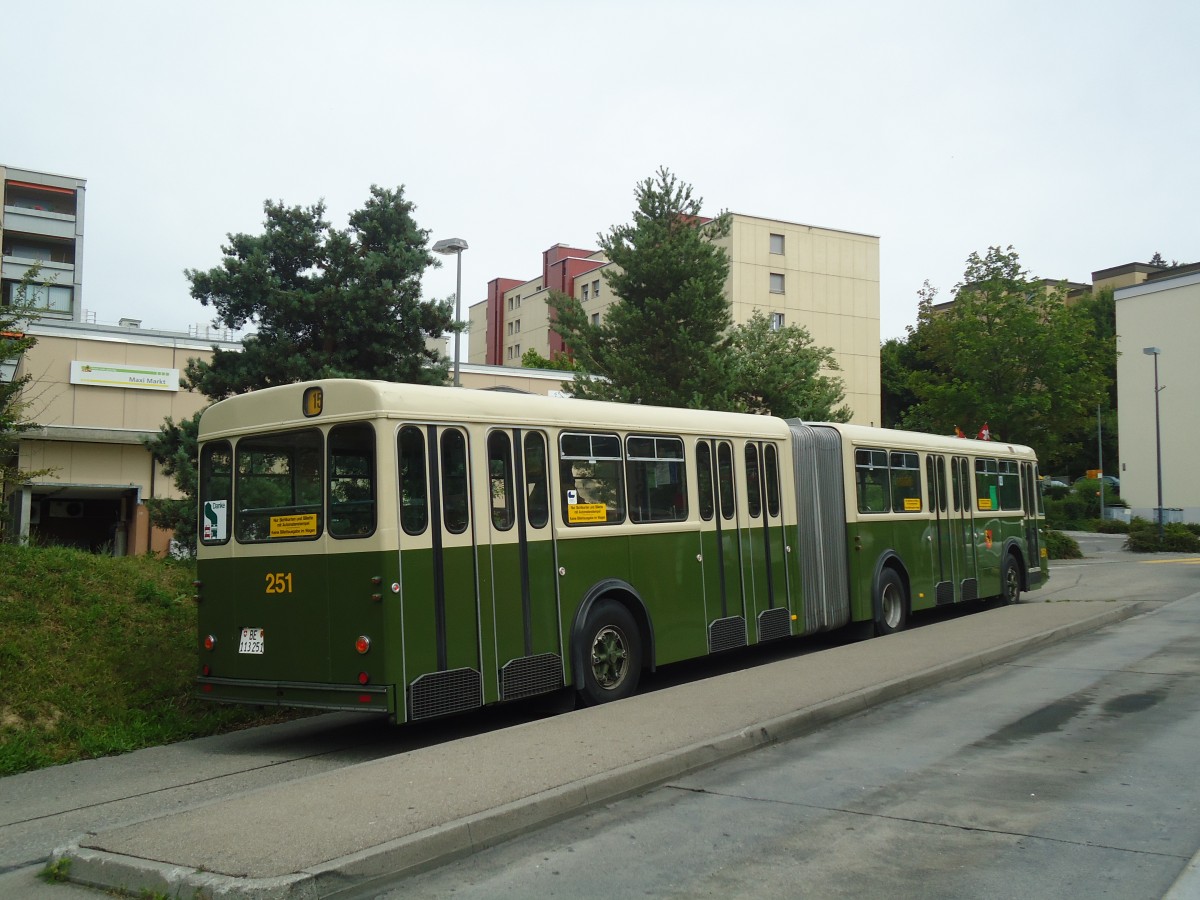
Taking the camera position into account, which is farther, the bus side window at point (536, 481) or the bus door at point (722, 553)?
the bus door at point (722, 553)

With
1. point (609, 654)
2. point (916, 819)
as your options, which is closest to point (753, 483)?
point (609, 654)

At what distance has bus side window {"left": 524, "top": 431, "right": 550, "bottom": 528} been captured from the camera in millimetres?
9820

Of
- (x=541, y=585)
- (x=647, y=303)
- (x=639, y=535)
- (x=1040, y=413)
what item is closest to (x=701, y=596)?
(x=639, y=535)

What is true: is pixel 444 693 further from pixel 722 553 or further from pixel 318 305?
pixel 318 305

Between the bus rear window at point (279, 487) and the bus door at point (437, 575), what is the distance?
0.78m

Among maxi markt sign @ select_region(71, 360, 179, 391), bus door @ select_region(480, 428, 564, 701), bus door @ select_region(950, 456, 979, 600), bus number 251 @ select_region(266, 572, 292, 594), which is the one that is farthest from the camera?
maxi markt sign @ select_region(71, 360, 179, 391)

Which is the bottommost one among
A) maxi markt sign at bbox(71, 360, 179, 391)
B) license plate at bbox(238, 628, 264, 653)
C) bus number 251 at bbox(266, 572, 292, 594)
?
license plate at bbox(238, 628, 264, 653)

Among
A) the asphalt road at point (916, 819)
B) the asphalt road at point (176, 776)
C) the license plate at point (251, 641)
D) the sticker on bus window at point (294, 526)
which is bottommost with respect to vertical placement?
the asphalt road at point (176, 776)

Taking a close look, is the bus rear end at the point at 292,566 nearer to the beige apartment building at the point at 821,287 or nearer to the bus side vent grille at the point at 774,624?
the bus side vent grille at the point at 774,624

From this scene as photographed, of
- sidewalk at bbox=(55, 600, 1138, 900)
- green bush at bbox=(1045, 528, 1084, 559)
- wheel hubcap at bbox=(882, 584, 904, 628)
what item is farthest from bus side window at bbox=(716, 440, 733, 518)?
green bush at bbox=(1045, 528, 1084, 559)

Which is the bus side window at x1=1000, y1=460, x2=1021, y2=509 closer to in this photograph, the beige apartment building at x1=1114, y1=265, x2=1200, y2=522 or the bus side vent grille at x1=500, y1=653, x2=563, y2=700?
the bus side vent grille at x1=500, y1=653, x2=563, y2=700

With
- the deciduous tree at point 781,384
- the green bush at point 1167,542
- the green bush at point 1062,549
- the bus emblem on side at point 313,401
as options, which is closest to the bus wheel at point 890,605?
the bus emblem on side at point 313,401

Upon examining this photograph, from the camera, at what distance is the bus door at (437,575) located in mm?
8562

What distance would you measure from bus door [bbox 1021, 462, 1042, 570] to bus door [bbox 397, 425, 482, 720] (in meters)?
14.3
